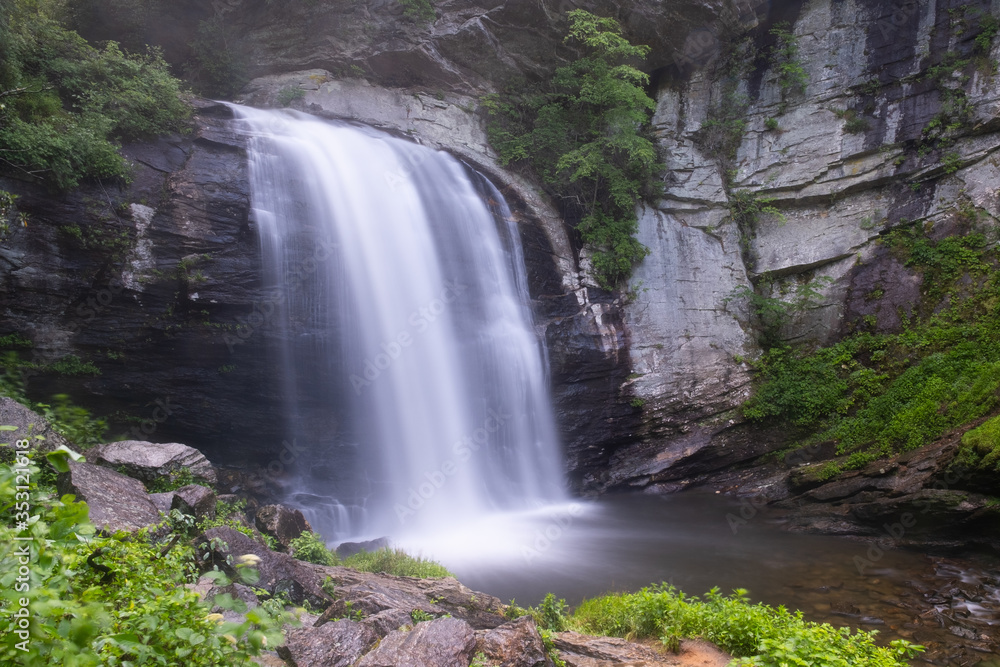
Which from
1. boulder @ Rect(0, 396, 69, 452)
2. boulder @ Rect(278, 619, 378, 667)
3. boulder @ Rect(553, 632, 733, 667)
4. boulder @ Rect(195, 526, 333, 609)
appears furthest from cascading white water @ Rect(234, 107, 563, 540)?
boulder @ Rect(278, 619, 378, 667)

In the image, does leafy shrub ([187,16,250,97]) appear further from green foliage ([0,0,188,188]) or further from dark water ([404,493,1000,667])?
dark water ([404,493,1000,667])

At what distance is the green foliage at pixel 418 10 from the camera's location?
49.0 ft

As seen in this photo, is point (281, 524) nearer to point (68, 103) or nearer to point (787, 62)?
point (68, 103)

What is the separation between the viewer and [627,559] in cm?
875

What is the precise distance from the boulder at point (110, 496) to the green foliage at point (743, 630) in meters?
4.29

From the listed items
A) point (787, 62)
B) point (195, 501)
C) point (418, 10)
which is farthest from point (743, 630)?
point (418, 10)

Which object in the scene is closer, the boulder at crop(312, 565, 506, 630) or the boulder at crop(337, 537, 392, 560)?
the boulder at crop(312, 565, 506, 630)

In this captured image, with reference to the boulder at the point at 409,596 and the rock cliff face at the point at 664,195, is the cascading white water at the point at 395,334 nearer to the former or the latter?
the rock cliff face at the point at 664,195

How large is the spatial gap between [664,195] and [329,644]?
555 inches

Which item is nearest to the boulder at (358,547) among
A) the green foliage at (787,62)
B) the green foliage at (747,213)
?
the green foliage at (747,213)

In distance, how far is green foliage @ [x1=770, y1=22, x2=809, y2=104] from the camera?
14914 mm

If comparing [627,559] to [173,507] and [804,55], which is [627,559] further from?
[804,55]


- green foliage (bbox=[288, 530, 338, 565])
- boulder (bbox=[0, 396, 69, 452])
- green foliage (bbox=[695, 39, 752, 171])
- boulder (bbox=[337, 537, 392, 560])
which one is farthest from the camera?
green foliage (bbox=[695, 39, 752, 171])
